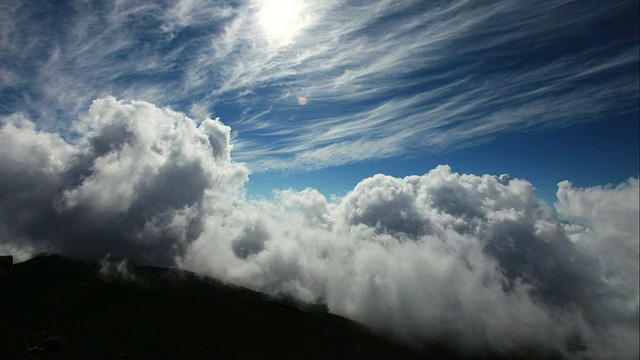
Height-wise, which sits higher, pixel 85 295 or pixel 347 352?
pixel 85 295

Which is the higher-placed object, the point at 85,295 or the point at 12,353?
the point at 85,295

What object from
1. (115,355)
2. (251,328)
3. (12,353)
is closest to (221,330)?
(251,328)

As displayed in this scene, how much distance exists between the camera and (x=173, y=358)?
Answer: 12325 cm

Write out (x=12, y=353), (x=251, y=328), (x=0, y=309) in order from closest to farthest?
(x=12, y=353), (x=0, y=309), (x=251, y=328)

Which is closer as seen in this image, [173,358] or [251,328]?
[173,358]

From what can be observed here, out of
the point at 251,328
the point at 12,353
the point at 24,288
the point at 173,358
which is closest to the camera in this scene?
the point at 12,353

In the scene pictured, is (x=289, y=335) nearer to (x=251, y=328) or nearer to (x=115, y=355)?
(x=251, y=328)

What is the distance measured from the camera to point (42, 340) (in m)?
113

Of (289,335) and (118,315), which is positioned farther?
(289,335)

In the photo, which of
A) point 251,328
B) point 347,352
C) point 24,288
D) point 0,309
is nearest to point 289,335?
point 251,328

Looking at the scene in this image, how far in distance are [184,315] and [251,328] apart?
37084mm

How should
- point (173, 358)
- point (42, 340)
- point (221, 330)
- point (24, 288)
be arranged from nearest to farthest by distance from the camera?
point (42, 340) < point (173, 358) < point (221, 330) < point (24, 288)

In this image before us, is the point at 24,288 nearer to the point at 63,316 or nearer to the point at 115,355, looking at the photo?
the point at 63,316

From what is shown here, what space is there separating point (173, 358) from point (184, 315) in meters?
62.5
